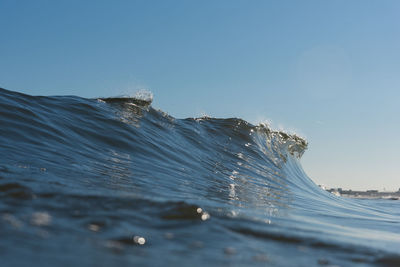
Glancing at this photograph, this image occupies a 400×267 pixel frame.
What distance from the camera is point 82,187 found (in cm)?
Answer: 276

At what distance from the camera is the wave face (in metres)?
1.58

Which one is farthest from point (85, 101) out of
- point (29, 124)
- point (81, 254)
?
point (81, 254)

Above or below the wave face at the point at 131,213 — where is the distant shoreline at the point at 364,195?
above

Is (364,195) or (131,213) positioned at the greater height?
(364,195)

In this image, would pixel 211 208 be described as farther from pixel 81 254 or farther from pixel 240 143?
pixel 240 143

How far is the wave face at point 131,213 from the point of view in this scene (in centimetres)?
158

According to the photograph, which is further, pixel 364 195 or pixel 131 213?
pixel 364 195

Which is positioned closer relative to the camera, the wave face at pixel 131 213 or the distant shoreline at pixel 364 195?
the wave face at pixel 131 213

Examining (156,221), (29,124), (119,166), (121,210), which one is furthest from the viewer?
(29,124)

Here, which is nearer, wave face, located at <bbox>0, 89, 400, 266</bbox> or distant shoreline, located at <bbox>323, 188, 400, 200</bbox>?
wave face, located at <bbox>0, 89, 400, 266</bbox>

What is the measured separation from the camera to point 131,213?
218 cm

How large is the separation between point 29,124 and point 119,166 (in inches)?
75.2

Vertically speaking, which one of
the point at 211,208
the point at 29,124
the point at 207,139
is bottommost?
the point at 211,208

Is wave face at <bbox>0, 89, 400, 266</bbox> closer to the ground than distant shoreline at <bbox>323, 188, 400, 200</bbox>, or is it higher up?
closer to the ground
